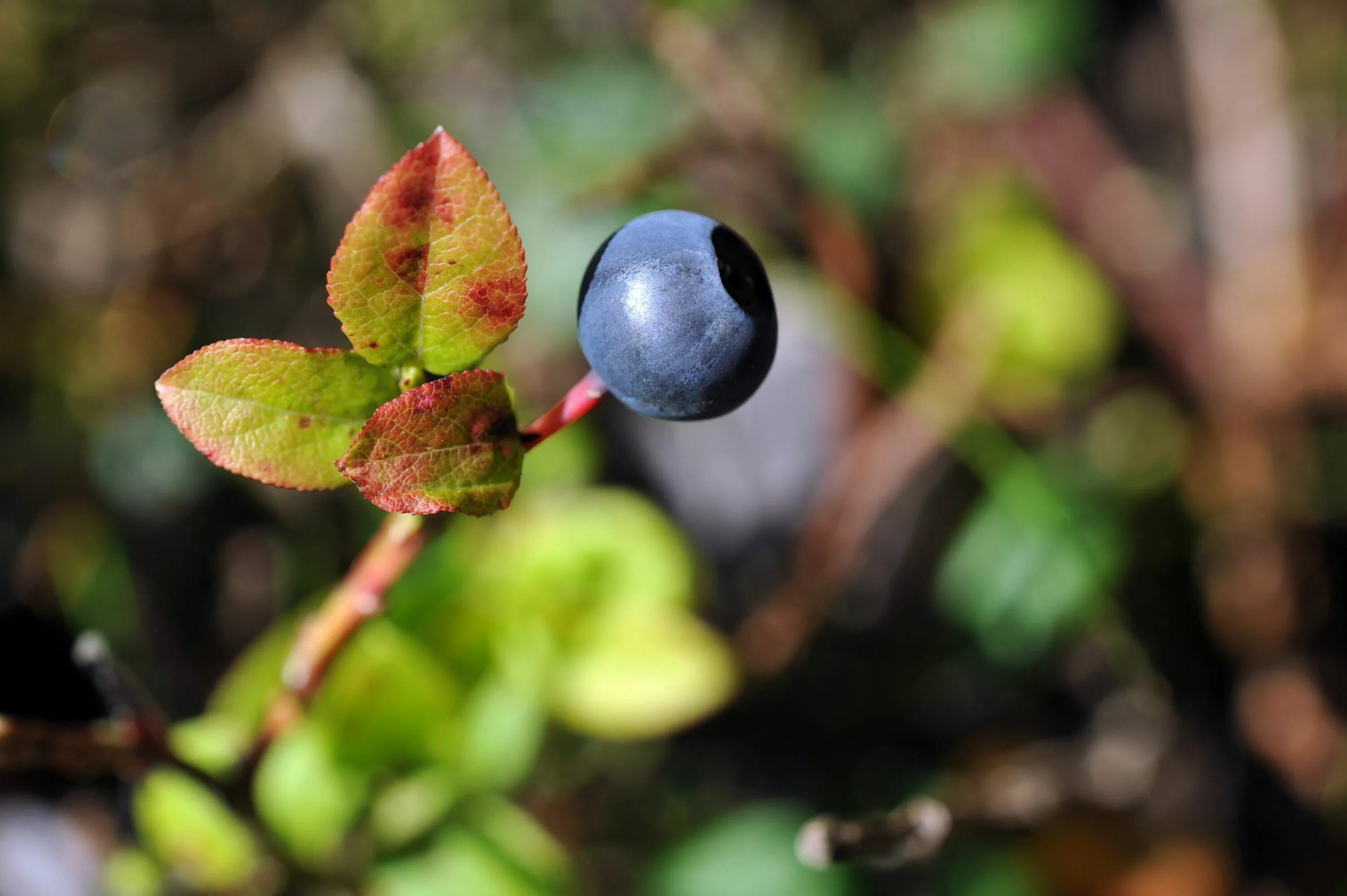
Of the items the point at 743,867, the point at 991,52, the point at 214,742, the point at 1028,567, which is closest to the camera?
the point at 214,742

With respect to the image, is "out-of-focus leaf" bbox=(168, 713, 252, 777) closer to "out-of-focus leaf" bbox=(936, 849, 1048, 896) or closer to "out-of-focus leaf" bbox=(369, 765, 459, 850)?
"out-of-focus leaf" bbox=(369, 765, 459, 850)

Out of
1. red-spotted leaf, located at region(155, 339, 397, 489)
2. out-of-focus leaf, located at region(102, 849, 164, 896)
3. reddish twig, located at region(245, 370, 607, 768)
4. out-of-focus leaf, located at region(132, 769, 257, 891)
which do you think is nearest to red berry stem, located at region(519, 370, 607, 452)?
reddish twig, located at region(245, 370, 607, 768)

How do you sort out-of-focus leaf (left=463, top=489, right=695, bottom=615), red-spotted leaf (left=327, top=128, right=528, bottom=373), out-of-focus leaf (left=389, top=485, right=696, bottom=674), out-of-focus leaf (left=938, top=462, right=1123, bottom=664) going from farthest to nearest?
out-of-focus leaf (left=938, top=462, right=1123, bottom=664) → out-of-focus leaf (left=463, top=489, right=695, bottom=615) → out-of-focus leaf (left=389, top=485, right=696, bottom=674) → red-spotted leaf (left=327, top=128, right=528, bottom=373)

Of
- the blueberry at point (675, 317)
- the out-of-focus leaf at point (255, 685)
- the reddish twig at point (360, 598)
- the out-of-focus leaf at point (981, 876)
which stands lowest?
the out-of-focus leaf at point (981, 876)

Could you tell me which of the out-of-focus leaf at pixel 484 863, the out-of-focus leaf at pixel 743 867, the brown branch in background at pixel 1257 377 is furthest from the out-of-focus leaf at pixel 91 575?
the brown branch in background at pixel 1257 377

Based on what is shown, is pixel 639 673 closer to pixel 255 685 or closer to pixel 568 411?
pixel 255 685

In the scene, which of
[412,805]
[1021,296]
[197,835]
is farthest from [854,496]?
[197,835]

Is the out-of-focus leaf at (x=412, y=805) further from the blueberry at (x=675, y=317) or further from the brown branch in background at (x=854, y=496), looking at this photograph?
the blueberry at (x=675, y=317)
